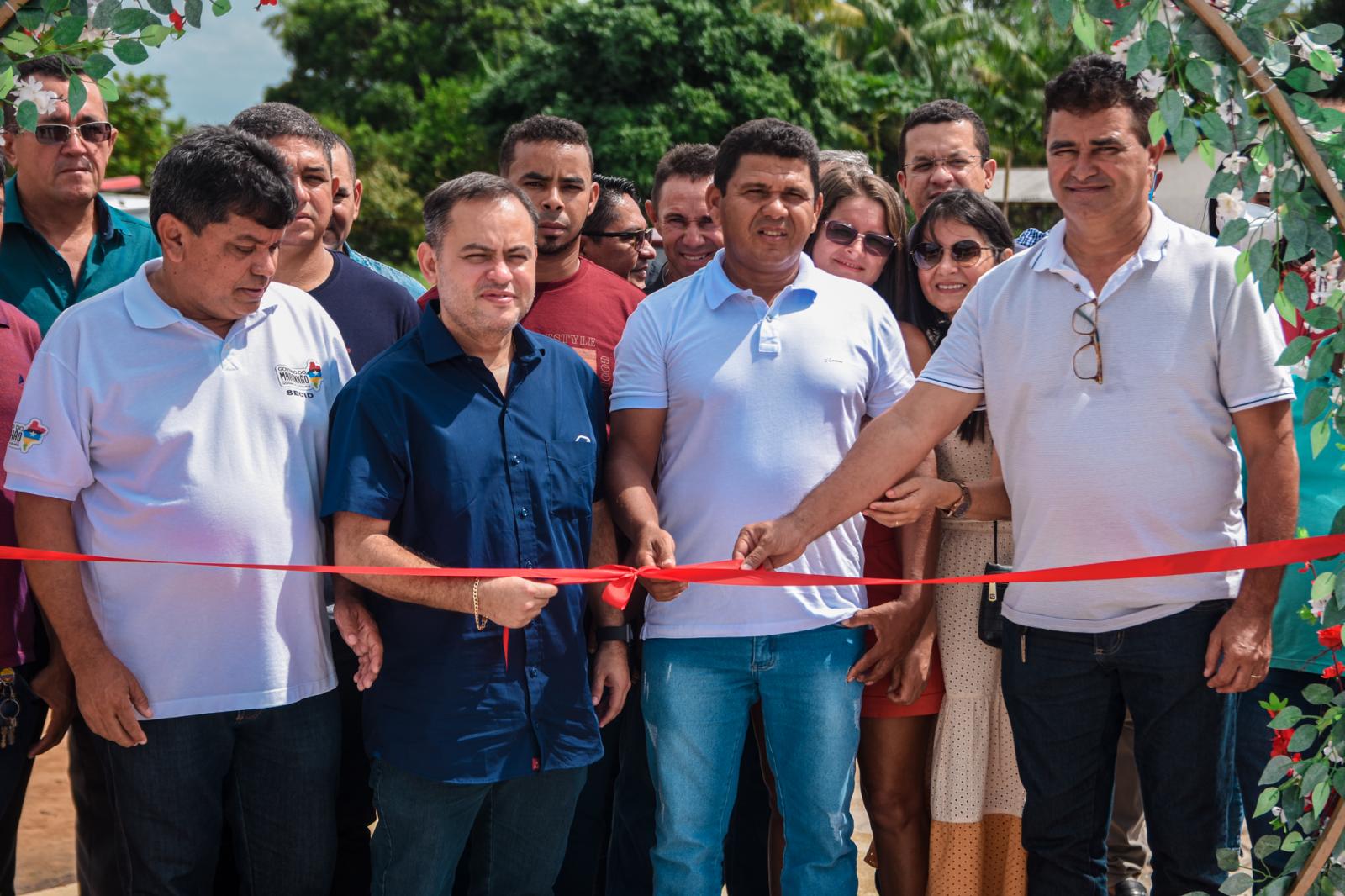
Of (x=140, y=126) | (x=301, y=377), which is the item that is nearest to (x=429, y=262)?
(x=301, y=377)

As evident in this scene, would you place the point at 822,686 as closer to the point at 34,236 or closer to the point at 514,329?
the point at 514,329

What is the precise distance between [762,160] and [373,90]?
3451 cm

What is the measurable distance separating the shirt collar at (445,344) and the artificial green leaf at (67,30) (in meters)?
1.10

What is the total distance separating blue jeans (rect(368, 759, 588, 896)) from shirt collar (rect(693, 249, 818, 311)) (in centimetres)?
148

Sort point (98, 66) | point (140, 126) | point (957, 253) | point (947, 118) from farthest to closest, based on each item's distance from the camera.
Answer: point (140, 126) → point (947, 118) → point (957, 253) → point (98, 66)

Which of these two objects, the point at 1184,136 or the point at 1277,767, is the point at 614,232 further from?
the point at 1277,767

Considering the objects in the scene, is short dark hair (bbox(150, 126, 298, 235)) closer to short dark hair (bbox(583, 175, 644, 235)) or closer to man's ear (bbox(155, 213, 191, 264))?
man's ear (bbox(155, 213, 191, 264))

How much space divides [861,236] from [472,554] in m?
1.99

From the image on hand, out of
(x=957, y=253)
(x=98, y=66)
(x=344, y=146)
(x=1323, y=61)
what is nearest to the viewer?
(x=1323, y=61)

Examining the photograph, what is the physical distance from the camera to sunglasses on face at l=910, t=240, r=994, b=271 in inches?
Answer: 173

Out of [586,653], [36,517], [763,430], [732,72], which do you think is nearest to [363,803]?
[586,653]

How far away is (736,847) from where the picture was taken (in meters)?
4.56

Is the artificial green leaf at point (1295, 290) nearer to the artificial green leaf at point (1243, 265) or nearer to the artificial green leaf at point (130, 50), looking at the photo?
the artificial green leaf at point (1243, 265)

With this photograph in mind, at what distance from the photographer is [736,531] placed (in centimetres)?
379
